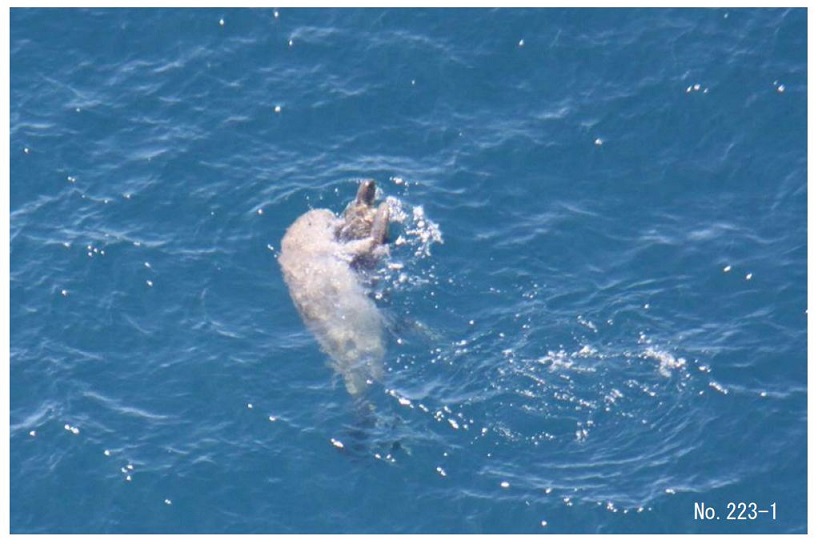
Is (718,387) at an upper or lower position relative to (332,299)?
lower

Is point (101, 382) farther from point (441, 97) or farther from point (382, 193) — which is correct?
point (441, 97)

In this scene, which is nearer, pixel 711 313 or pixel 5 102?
pixel 711 313

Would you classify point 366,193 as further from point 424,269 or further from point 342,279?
point 424,269

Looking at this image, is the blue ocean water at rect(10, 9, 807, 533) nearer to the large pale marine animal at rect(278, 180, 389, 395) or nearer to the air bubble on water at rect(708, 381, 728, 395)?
the air bubble on water at rect(708, 381, 728, 395)

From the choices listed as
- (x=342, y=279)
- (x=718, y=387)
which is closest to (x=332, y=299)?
(x=342, y=279)

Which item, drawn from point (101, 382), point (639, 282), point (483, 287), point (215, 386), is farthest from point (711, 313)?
point (101, 382)

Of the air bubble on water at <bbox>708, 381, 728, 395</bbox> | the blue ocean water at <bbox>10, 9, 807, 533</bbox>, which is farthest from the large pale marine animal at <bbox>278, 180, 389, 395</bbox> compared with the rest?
the air bubble on water at <bbox>708, 381, 728, 395</bbox>
